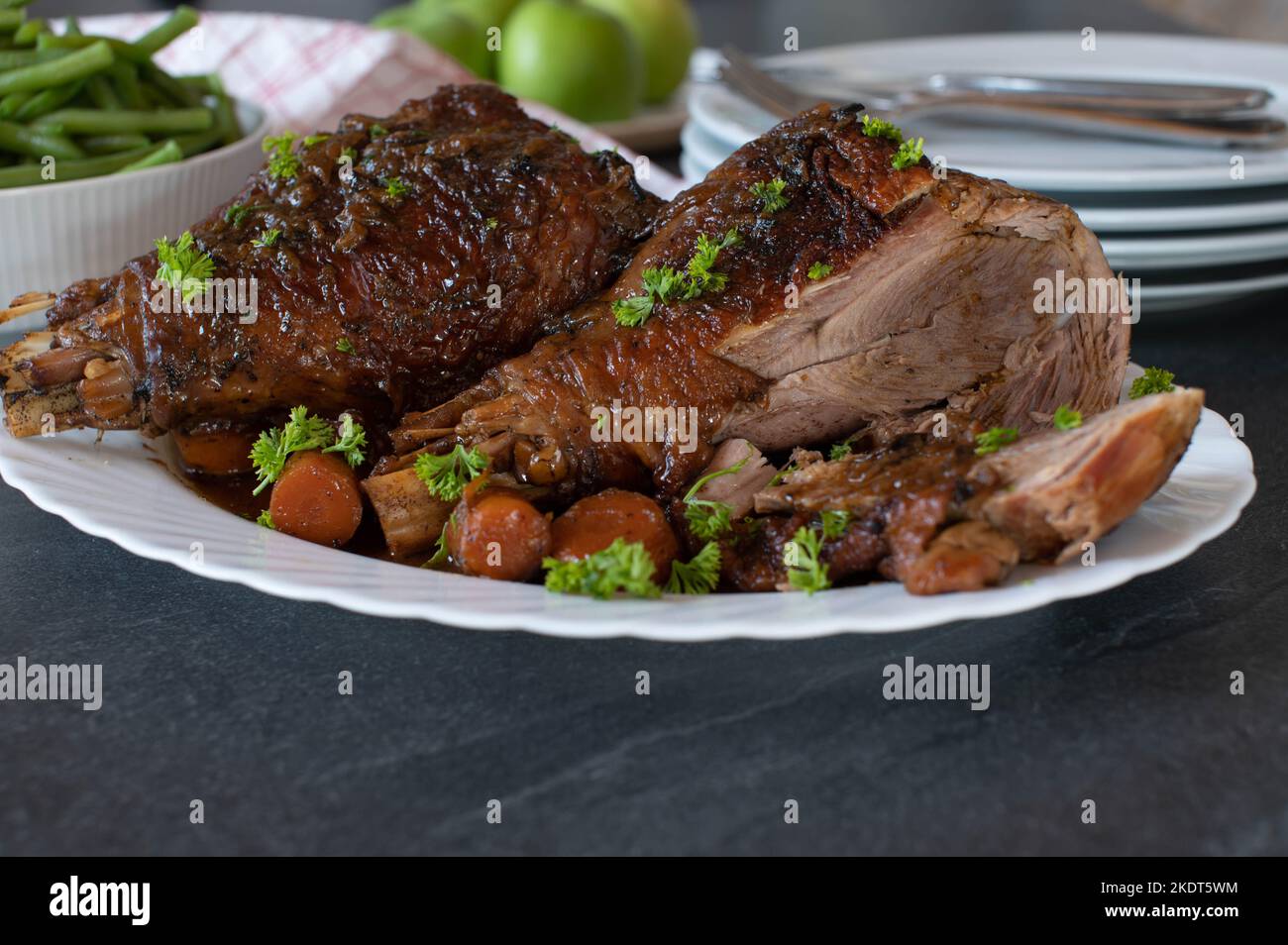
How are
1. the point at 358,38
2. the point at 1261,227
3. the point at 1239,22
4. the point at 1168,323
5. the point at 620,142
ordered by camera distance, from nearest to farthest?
1. the point at 1261,227
2. the point at 1168,323
3. the point at 358,38
4. the point at 620,142
5. the point at 1239,22

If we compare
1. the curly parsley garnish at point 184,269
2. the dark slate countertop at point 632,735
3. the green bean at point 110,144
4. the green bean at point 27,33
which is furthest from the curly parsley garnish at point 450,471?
the green bean at point 27,33

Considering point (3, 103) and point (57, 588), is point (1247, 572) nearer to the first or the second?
point (57, 588)

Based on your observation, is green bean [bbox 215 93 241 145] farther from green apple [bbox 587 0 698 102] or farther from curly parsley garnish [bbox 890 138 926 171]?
curly parsley garnish [bbox 890 138 926 171]

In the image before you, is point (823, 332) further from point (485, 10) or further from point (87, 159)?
point (485, 10)

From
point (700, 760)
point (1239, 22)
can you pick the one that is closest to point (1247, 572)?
point (700, 760)

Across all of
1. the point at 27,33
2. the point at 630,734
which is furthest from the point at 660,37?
the point at 630,734
